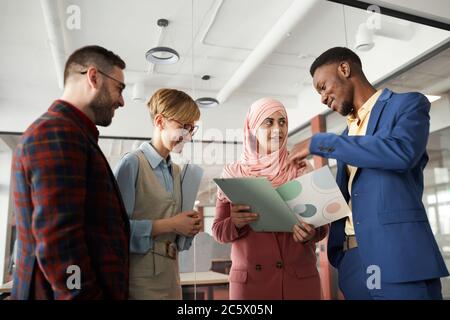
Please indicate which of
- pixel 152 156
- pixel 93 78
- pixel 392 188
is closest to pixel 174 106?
pixel 152 156

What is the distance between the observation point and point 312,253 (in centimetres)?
138

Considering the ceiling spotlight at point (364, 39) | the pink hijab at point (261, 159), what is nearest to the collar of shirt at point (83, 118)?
the pink hijab at point (261, 159)

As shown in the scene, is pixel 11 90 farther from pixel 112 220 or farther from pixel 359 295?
pixel 359 295

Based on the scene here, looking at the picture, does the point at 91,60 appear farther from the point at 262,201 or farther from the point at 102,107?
the point at 262,201

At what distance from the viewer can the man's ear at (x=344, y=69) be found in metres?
1.39

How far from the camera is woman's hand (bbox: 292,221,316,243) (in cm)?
123

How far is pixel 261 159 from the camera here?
1422mm

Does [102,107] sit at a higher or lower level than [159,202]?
higher

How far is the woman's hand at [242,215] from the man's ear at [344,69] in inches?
24.5

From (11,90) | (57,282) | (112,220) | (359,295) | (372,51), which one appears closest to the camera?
(57,282)

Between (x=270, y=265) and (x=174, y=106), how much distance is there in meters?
0.66

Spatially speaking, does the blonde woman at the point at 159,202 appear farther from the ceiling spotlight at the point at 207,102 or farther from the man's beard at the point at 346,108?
the man's beard at the point at 346,108
